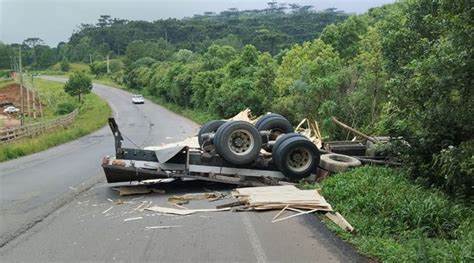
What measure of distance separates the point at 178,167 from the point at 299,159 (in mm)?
2871

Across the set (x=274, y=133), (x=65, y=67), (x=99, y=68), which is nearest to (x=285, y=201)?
(x=274, y=133)

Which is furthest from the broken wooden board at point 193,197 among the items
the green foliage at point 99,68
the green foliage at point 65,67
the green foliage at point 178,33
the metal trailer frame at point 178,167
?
the green foliage at point 65,67

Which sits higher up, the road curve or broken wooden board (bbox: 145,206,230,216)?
broken wooden board (bbox: 145,206,230,216)

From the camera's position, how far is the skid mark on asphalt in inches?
275

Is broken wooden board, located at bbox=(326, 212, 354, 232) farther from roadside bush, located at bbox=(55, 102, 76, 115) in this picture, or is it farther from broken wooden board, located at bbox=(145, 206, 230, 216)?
roadside bush, located at bbox=(55, 102, 76, 115)

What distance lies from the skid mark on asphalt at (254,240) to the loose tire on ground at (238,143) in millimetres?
2533

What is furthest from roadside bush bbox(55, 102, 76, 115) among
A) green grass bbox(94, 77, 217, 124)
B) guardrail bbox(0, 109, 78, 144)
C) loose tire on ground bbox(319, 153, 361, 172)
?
loose tire on ground bbox(319, 153, 361, 172)

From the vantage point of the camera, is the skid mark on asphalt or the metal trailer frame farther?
the metal trailer frame

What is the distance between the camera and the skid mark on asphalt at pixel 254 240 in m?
6.98

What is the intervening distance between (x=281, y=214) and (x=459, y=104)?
3.88m

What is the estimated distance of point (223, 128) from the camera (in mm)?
12172

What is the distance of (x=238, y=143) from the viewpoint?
1220cm

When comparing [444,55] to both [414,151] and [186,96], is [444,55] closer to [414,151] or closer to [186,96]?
[414,151]

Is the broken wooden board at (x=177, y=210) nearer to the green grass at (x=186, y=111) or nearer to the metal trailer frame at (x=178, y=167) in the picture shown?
the metal trailer frame at (x=178, y=167)
